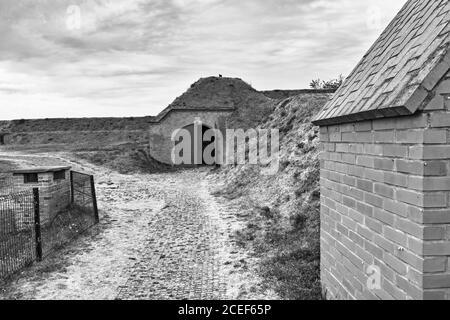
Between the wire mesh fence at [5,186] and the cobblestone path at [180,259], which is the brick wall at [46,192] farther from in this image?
the cobblestone path at [180,259]

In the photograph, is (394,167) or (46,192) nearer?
(394,167)

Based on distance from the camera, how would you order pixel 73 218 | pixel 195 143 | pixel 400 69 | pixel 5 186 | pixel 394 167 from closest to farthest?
pixel 394 167 → pixel 400 69 → pixel 73 218 → pixel 5 186 → pixel 195 143

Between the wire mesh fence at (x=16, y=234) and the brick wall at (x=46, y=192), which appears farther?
the brick wall at (x=46, y=192)

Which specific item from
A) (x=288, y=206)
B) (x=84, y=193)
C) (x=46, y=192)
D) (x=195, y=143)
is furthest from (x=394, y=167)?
(x=195, y=143)

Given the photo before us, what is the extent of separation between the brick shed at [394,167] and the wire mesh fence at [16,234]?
5472 millimetres

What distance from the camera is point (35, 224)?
7.17m

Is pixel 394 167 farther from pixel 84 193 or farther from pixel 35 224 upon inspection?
pixel 84 193

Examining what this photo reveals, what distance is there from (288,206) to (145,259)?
4.50 meters

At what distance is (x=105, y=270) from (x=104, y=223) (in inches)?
146

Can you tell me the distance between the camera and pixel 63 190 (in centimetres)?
1015

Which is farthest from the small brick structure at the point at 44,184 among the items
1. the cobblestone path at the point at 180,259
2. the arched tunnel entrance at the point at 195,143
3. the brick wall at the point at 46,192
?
the arched tunnel entrance at the point at 195,143

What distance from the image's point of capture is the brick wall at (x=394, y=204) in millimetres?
2799
